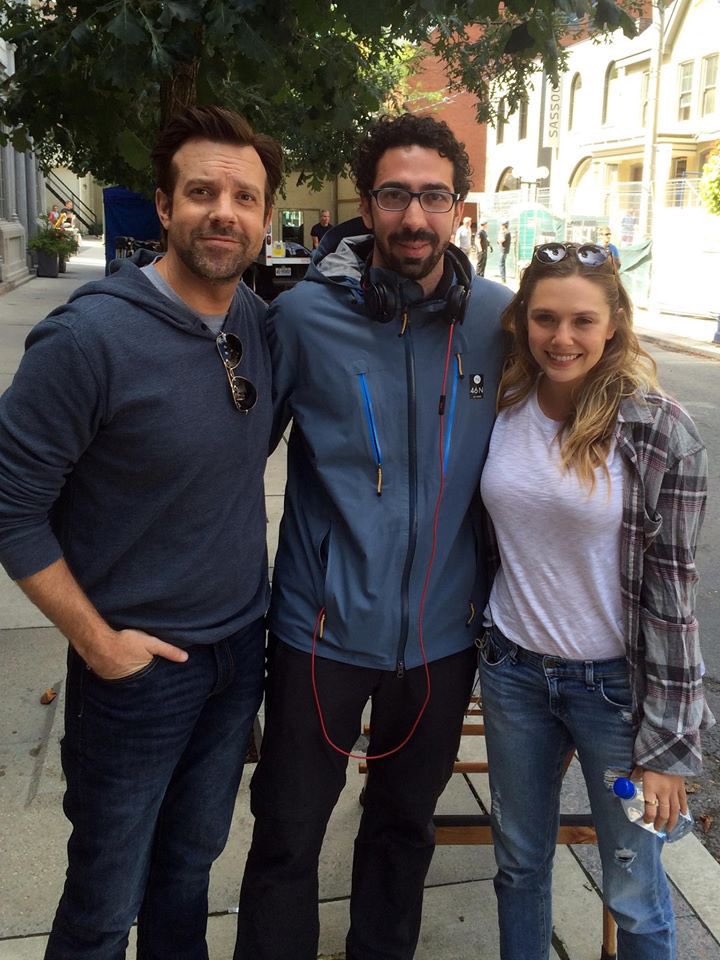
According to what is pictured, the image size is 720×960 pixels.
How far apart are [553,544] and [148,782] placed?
1.06 meters

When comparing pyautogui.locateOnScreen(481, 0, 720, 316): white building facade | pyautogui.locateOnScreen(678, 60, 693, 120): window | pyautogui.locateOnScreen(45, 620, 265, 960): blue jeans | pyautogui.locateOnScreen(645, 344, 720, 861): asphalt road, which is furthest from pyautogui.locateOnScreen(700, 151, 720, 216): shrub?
pyautogui.locateOnScreen(45, 620, 265, 960): blue jeans

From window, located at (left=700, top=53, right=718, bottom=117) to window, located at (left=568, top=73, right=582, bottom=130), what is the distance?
806 cm

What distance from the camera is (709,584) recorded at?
574cm

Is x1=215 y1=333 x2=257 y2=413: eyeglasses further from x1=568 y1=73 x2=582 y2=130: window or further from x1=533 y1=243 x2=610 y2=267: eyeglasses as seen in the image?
x1=568 y1=73 x2=582 y2=130: window

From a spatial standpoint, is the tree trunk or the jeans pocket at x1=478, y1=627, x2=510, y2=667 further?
the tree trunk

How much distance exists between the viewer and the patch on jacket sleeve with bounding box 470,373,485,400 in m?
2.32

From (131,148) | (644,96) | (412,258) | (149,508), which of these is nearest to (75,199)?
(644,96)

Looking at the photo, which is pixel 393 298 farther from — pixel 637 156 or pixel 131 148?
pixel 637 156

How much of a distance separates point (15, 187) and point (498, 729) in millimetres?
24530

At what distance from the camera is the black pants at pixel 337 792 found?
2.29m

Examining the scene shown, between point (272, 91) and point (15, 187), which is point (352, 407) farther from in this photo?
point (15, 187)

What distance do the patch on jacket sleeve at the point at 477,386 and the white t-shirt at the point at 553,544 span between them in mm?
144

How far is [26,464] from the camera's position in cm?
183

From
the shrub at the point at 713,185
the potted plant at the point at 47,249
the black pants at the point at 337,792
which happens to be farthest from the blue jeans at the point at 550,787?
the potted plant at the point at 47,249
